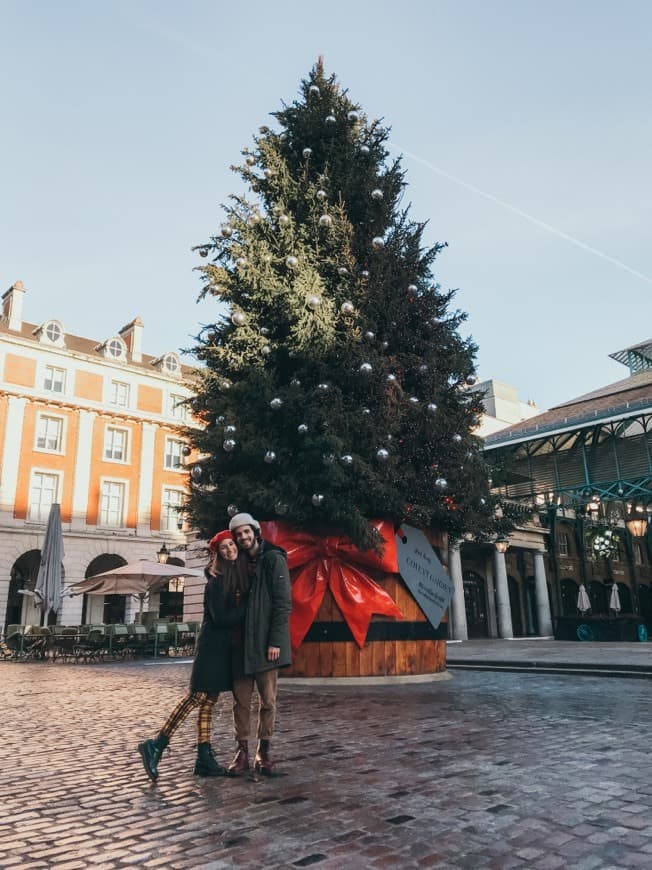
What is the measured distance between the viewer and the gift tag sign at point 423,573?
32.2ft

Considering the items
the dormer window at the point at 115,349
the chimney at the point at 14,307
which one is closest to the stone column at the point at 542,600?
the dormer window at the point at 115,349

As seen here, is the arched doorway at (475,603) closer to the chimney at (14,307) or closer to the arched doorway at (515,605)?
the arched doorway at (515,605)

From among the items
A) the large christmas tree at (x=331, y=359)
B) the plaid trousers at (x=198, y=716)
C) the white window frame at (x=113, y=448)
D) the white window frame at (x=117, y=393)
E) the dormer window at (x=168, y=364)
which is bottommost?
the plaid trousers at (x=198, y=716)

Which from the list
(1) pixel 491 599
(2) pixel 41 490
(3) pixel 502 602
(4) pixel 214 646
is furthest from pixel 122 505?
(4) pixel 214 646

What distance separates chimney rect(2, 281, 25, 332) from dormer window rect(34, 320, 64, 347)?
1349 mm

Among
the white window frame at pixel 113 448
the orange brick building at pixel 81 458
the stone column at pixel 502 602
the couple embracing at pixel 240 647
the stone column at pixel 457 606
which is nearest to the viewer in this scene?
the couple embracing at pixel 240 647

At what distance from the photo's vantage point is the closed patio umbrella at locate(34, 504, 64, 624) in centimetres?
1880

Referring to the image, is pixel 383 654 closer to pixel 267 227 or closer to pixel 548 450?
pixel 267 227

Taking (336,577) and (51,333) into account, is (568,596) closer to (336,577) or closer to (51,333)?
(336,577)

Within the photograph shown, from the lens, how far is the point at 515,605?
3466 centimetres

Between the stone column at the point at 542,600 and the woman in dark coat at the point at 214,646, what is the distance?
1163 inches

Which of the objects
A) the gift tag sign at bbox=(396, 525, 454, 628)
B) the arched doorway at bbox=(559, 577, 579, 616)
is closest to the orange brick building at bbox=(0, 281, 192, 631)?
the arched doorway at bbox=(559, 577, 579, 616)

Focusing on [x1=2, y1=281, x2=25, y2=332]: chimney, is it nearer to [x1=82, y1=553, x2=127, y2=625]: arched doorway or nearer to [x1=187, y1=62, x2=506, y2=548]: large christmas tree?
[x1=82, y1=553, x2=127, y2=625]: arched doorway

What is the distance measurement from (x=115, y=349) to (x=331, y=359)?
3279cm
